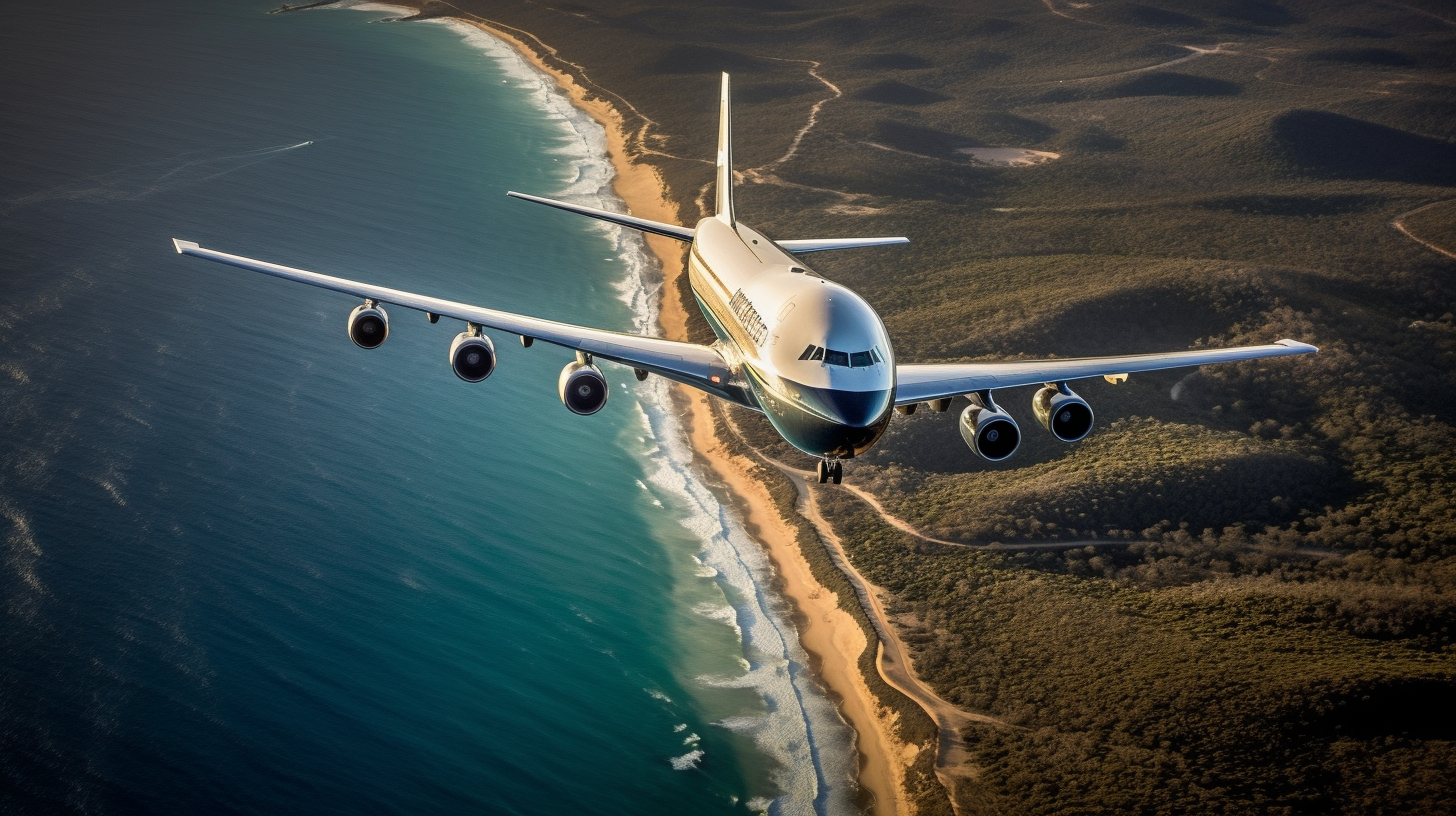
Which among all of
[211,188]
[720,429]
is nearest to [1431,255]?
[720,429]

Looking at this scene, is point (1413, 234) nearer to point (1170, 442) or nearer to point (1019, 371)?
point (1170, 442)

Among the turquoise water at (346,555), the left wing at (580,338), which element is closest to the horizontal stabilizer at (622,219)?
the turquoise water at (346,555)

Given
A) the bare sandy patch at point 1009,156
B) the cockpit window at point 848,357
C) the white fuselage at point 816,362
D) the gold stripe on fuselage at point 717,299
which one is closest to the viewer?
the white fuselage at point 816,362

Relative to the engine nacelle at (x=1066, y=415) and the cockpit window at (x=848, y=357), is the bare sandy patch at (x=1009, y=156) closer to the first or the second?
the engine nacelle at (x=1066, y=415)

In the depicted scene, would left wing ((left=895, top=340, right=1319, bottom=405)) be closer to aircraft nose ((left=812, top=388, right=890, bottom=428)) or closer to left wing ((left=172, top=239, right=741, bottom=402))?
aircraft nose ((left=812, top=388, right=890, bottom=428))

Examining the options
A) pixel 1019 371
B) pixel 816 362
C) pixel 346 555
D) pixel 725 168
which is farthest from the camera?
pixel 725 168

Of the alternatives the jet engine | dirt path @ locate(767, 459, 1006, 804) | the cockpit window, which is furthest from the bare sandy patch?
the cockpit window

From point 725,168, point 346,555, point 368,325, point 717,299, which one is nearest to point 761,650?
point 717,299
